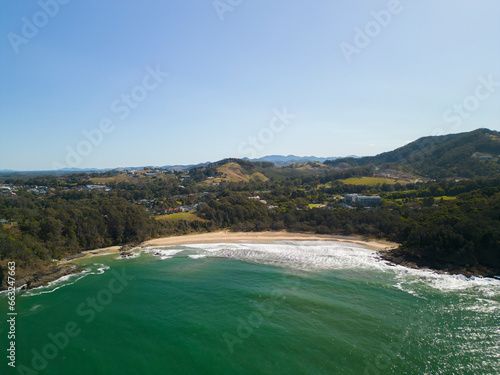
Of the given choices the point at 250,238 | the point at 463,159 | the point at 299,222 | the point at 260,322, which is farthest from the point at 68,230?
the point at 463,159

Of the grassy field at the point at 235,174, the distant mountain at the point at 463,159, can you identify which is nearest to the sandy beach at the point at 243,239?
the distant mountain at the point at 463,159

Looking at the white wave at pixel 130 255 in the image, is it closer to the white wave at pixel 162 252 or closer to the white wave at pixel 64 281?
the white wave at pixel 162 252

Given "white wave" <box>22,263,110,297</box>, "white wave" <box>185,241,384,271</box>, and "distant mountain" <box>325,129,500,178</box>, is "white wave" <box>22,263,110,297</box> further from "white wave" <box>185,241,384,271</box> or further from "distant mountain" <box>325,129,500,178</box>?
"distant mountain" <box>325,129,500,178</box>

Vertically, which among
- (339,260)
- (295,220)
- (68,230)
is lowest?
(339,260)

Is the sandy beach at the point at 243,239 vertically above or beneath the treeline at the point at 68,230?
beneath

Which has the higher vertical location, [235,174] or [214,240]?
[235,174]

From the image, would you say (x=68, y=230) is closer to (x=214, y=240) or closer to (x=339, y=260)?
(x=214, y=240)

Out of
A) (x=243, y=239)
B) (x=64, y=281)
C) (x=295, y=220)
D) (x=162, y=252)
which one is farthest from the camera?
(x=295, y=220)

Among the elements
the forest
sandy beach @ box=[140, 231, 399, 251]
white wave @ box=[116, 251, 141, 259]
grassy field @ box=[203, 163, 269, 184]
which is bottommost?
sandy beach @ box=[140, 231, 399, 251]

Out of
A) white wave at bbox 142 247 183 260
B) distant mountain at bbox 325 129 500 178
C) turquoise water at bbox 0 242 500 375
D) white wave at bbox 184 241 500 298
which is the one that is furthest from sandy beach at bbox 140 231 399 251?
distant mountain at bbox 325 129 500 178

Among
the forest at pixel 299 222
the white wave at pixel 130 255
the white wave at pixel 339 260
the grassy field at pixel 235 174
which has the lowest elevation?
the white wave at pixel 339 260
